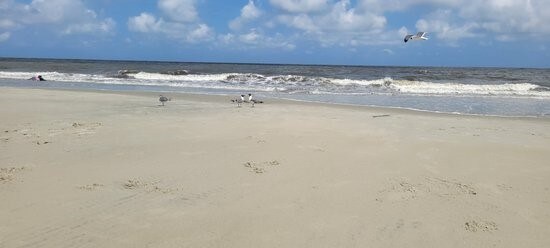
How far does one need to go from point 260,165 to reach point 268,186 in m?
0.83

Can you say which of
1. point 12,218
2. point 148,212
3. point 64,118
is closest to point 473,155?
point 148,212

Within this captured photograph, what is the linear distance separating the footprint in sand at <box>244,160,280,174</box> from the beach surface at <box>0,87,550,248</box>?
2 centimetres

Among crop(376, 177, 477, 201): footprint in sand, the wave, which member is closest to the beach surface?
crop(376, 177, 477, 201): footprint in sand

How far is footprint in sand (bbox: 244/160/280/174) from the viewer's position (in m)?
5.47

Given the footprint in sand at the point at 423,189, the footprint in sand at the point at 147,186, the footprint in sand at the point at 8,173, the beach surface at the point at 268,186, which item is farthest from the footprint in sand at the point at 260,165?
the footprint in sand at the point at 8,173

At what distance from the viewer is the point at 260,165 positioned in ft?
18.7

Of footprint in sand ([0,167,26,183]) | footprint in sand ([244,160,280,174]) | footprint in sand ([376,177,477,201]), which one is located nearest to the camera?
footprint in sand ([376,177,477,201])

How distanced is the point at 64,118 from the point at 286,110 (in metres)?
5.24

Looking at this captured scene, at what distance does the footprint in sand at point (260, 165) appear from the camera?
5.47 meters

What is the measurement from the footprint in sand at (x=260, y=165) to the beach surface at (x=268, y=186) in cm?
2

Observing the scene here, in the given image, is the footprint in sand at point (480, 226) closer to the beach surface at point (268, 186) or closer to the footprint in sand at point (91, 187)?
the beach surface at point (268, 186)

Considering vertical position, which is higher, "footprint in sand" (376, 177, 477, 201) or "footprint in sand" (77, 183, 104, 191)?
"footprint in sand" (376, 177, 477, 201)

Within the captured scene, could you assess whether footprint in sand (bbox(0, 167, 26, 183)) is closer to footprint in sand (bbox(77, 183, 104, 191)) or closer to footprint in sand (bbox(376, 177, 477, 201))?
footprint in sand (bbox(77, 183, 104, 191))

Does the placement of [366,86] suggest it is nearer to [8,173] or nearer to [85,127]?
[85,127]
